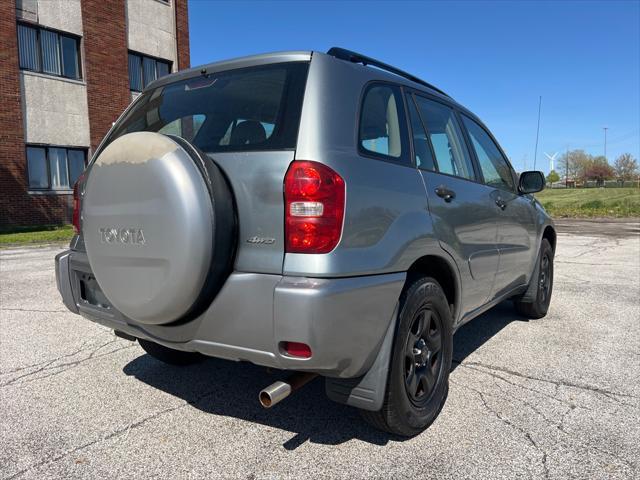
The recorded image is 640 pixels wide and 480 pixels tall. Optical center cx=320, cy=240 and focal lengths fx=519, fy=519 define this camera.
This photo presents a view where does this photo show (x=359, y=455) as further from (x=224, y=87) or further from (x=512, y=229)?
(x=512, y=229)

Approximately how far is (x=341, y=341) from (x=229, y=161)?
3.22ft

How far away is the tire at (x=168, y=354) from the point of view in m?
3.67

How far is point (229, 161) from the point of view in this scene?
244 cm

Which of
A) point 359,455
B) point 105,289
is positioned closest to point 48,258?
point 105,289

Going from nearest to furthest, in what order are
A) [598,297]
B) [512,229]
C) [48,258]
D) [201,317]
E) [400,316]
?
[201,317], [400,316], [512,229], [598,297], [48,258]

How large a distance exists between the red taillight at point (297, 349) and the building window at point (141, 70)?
19.3 m

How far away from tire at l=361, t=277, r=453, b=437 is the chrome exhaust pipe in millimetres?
440

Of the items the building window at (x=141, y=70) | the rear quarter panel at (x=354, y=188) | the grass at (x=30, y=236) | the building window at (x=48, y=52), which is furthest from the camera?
the building window at (x=141, y=70)

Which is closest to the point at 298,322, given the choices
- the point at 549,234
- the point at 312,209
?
the point at 312,209

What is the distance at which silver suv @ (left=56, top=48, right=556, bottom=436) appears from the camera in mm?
2215

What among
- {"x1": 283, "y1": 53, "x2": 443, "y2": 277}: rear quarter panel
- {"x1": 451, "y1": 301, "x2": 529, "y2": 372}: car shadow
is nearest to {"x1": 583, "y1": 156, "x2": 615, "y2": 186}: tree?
{"x1": 451, "y1": 301, "x2": 529, "y2": 372}: car shadow

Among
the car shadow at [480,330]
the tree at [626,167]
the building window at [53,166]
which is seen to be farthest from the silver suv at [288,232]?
the tree at [626,167]

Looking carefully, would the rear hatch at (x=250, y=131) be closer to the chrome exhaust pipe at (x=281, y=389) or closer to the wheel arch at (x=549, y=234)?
the chrome exhaust pipe at (x=281, y=389)

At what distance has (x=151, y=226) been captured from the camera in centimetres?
232
